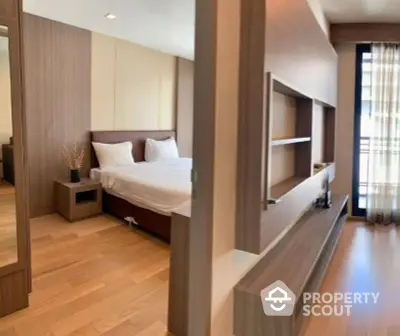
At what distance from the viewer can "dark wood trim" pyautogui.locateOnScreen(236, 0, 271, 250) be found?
1690 millimetres

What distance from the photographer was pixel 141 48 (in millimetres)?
5703

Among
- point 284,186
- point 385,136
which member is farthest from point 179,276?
point 385,136

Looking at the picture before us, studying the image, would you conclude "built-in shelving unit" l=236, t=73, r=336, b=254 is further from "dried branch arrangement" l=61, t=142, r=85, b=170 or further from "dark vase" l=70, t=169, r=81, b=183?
"dried branch arrangement" l=61, t=142, r=85, b=170

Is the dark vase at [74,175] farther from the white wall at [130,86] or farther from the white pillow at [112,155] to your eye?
the white wall at [130,86]

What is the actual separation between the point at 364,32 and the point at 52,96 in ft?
13.2

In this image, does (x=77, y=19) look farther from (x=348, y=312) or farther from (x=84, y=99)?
(x=348, y=312)

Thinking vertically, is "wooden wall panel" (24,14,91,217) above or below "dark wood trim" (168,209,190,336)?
above

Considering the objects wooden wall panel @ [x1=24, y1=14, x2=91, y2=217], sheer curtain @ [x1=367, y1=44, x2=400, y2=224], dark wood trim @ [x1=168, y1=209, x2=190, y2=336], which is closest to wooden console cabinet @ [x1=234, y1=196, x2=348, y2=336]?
dark wood trim @ [x1=168, y1=209, x2=190, y2=336]

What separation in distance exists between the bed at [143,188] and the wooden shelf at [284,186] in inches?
45.4

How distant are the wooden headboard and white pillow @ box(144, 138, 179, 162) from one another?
105mm

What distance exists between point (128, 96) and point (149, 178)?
1914 millimetres

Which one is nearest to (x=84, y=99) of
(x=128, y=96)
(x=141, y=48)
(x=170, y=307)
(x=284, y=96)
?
(x=128, y=96)

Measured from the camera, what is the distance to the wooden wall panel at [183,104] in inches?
257

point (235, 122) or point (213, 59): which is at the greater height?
point (213, 59)
